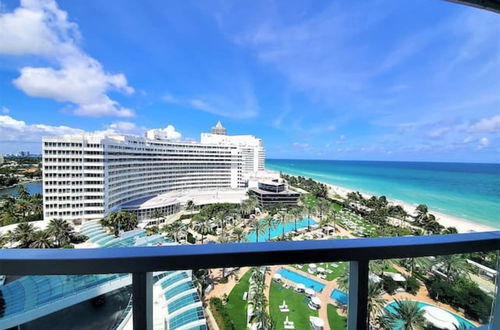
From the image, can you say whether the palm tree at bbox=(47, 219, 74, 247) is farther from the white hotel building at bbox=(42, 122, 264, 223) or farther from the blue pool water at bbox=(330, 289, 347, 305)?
the blue pool water at bbox=(330, 289, 347, 305)

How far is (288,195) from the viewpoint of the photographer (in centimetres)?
994

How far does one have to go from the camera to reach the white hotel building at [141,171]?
6714 mm

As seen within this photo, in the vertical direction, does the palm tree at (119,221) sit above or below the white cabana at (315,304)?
below

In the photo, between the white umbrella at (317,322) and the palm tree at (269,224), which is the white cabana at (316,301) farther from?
the palm tree at (269,224)

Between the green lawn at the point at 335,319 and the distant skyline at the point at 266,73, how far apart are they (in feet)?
4.60

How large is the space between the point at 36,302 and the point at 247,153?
11979mm

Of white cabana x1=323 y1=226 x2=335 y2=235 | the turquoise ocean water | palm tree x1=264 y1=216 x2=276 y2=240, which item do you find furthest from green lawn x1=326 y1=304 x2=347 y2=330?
white cabana x1=323 y1=226 x2=335 y2=235

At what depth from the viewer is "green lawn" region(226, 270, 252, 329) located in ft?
2.04

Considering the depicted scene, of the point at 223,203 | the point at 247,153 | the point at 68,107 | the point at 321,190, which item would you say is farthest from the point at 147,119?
the point at 321,190

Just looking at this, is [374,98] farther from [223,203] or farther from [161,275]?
[161,275]

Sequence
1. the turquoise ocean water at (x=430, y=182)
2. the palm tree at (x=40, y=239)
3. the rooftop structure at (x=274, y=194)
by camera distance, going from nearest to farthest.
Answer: the palm tree at (x=40, y=239) < the turquoise ocean water at (x=430, y=182) < the rooftop structure at (x=274, y=194)

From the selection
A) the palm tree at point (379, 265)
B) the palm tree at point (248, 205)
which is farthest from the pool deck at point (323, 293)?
the palm tree at point (248, 205)

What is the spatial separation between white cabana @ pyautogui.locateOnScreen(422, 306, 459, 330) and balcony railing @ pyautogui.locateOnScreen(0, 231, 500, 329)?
0.87ft

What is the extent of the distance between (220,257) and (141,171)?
1082cm
